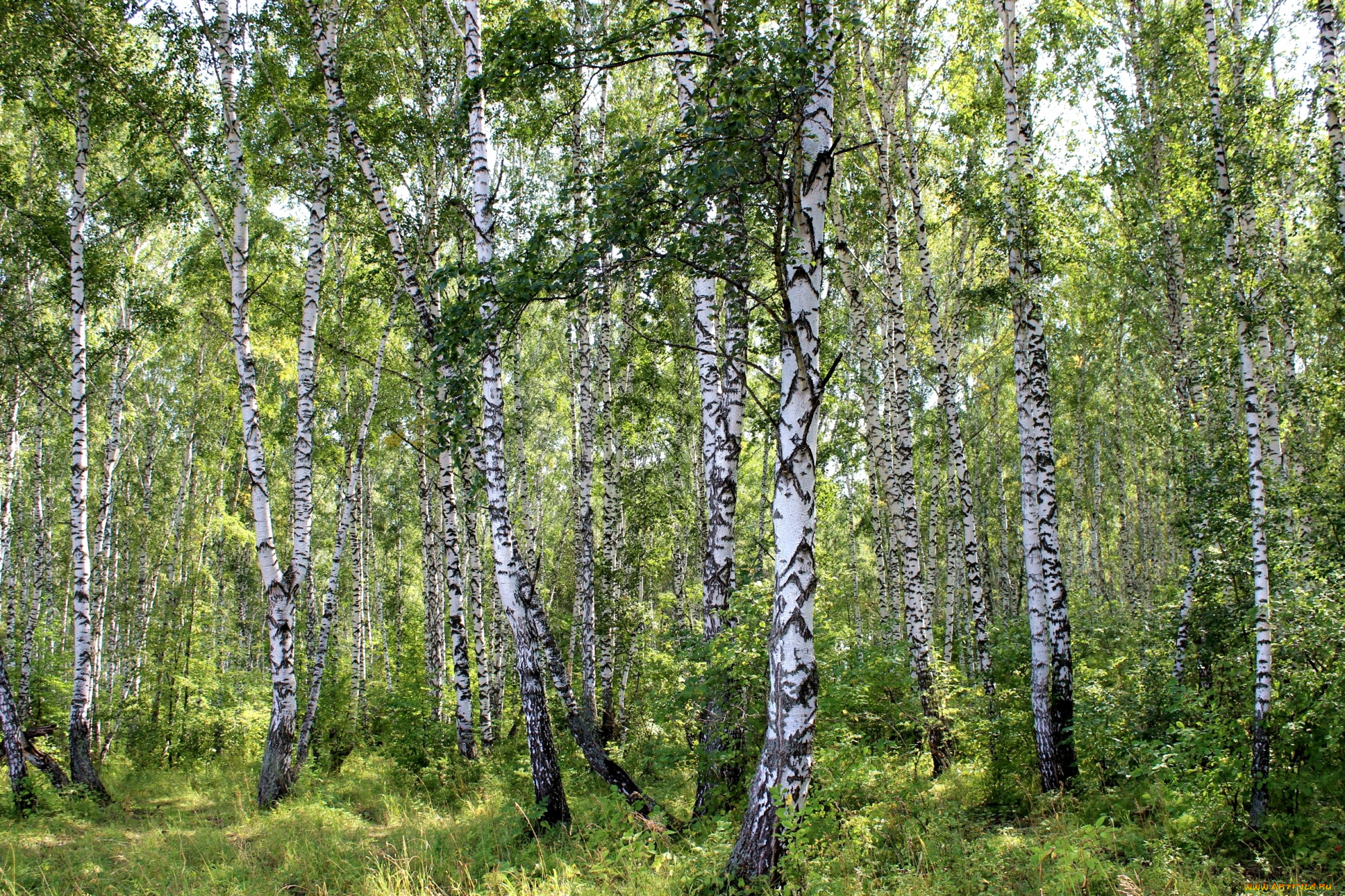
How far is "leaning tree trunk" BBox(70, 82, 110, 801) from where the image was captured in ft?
31.6

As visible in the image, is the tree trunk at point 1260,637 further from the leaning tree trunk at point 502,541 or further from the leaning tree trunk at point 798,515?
the leaning tree trunk at point 502,541

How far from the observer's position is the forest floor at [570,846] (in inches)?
179

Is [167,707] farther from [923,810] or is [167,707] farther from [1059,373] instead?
[1059,373]

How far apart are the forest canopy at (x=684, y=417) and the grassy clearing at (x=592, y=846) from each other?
7 centimetres

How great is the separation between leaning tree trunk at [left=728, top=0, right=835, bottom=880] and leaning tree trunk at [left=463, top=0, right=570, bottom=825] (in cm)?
277

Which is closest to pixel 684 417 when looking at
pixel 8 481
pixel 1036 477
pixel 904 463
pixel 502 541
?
pixel 904 463

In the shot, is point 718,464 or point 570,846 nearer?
point 570,846

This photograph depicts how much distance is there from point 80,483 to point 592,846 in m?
8.94

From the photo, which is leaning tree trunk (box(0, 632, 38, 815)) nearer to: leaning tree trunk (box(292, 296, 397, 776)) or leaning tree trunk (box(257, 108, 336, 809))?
leaning tree trunk (box(257, 108, 336, 809))

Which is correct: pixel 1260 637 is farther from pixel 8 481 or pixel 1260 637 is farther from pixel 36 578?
pixel 36 578

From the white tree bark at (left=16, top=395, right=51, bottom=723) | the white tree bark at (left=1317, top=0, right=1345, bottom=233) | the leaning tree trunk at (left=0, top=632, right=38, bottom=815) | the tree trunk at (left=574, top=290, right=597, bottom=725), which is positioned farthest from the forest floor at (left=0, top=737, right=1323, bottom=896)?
the white tree bark at (left=1317, top=0, right=1345, bottom=233)

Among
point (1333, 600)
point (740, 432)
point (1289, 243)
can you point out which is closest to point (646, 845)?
point (740, 432)

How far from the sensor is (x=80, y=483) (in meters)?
9.82

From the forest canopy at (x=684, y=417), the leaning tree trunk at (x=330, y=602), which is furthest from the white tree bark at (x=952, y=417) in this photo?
the leaning tree trunk at (x=330, y=602)
